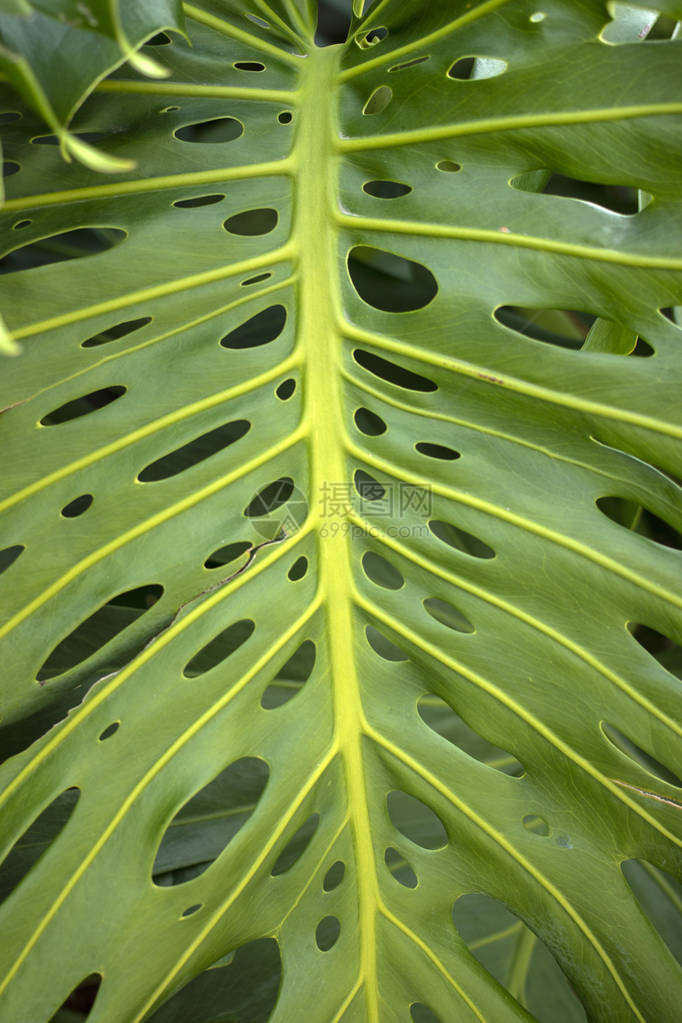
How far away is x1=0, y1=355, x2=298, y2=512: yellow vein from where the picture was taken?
569mm

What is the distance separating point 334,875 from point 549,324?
86 centimetres

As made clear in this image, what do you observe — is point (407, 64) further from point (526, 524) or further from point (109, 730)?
point (109, 730)

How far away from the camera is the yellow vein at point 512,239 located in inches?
21.7

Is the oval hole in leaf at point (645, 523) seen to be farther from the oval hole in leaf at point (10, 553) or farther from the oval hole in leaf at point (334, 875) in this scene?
the oval hole in leaf at point (10, 553)

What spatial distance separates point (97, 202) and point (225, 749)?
0.44 metres

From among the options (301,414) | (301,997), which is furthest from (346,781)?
(301,414)

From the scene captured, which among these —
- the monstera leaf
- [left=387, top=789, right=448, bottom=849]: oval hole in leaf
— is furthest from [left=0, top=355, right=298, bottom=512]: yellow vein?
[left=387, top=789, right=448, bottom=849]: oval hole in leaf

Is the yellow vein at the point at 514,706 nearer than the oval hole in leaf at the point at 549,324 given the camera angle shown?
Yes

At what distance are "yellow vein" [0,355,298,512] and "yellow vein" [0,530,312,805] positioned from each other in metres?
0.12

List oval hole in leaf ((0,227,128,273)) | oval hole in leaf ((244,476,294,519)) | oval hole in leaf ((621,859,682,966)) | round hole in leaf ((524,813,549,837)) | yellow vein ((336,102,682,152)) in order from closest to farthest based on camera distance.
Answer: yellow vein ((336,102,682,152)) < oval hole in leaf ((244,476,294,519)) < round hole in leaf ((524,813,549,837)) < oval hole in leaf ((621,859,682,966)) < oval hole in leaf ((0,227,128,273))

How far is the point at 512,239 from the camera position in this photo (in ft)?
1.90

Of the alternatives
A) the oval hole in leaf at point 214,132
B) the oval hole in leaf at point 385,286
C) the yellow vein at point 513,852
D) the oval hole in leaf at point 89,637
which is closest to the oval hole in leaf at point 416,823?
the yellow vein at point 513,852

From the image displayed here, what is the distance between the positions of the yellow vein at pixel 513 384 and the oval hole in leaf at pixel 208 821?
1.25 feet

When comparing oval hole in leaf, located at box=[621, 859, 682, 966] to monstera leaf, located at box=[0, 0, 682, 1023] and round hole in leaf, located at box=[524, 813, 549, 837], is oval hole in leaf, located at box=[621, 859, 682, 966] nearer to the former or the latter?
round hole in leaf, located at box=[524, 813, 549, 837]
